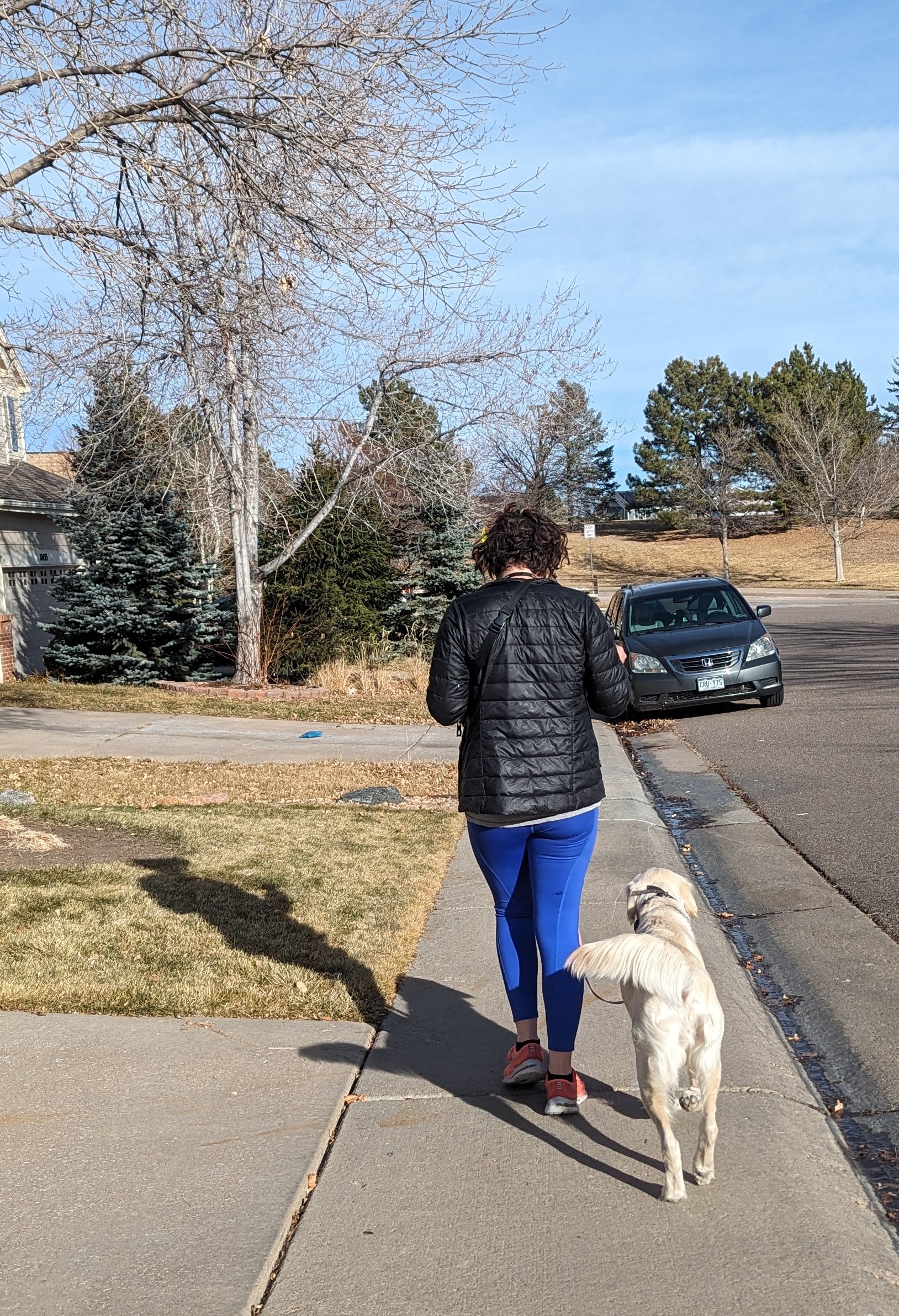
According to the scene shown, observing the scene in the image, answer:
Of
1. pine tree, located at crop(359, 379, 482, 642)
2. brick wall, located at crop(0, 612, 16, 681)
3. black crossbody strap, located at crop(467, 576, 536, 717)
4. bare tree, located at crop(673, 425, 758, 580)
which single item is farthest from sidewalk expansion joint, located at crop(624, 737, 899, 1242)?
bare tree, located at crop(673, 425, 758, 580)

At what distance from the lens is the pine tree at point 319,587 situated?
19.5m

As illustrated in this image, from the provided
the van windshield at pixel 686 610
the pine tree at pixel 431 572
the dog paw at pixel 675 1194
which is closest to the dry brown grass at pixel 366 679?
the pine tree at pixel 431 572

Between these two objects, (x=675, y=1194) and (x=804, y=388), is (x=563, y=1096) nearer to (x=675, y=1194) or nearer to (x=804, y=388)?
(x=675, y=1194)

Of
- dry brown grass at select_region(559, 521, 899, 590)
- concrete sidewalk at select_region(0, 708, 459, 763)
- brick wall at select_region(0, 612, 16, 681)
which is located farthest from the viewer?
dry brown grass at select_region(559, 521, 899, 590)

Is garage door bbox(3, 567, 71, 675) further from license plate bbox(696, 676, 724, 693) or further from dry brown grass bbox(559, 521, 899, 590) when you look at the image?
dry brown grass bbox(559, 521, 899, 590)

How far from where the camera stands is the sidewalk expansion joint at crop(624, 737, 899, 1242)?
3.47 m

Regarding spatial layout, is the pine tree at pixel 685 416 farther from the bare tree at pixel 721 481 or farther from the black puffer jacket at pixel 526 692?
the black puffer jacket at pixel 526 692

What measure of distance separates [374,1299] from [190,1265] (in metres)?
0.48

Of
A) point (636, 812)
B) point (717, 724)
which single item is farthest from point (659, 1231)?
point (717, 724)

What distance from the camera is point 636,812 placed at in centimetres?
905

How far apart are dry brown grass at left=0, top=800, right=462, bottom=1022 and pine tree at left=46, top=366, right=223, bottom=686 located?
35.2 ft

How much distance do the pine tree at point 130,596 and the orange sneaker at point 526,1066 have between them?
1534 cm

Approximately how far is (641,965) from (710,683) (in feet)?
36.6

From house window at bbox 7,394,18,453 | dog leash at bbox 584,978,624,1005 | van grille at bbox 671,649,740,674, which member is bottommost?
dog leash at bbox 584,978,624,1005
